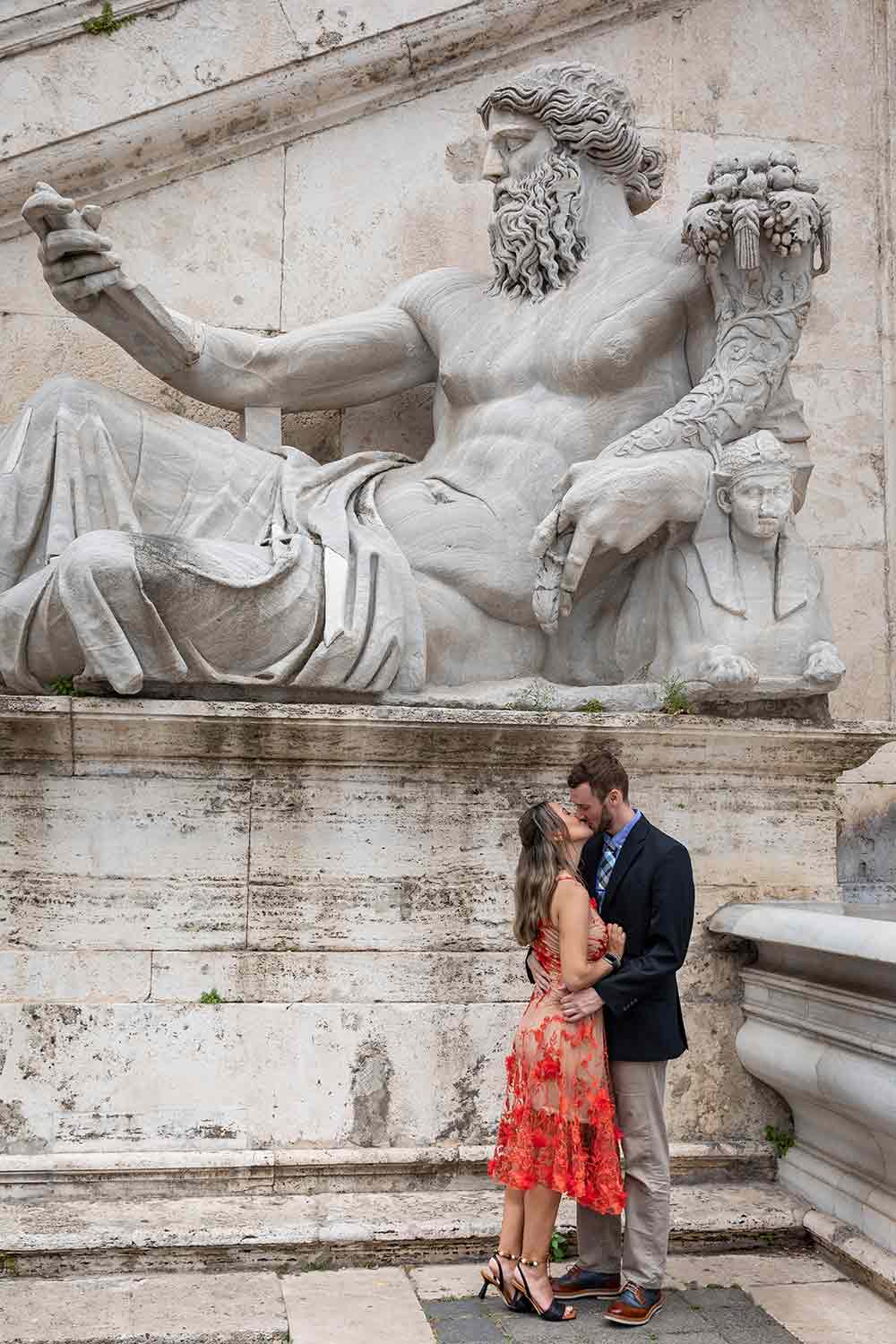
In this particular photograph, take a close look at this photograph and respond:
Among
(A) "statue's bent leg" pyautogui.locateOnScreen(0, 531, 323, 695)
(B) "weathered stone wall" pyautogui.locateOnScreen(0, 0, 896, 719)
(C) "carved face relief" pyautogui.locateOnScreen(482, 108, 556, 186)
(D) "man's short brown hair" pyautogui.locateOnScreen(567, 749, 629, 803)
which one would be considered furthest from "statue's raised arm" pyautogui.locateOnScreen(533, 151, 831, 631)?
(B) "weathered stone wall" pyautogui.locateOnScreen(0, 0, 896, 719)

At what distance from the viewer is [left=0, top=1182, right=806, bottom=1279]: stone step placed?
4.03 metres

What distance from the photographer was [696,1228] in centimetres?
433

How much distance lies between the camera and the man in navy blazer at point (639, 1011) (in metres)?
3.74

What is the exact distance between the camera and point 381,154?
6699 mm

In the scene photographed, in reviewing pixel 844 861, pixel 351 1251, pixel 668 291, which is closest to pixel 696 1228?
pixel 351 1251

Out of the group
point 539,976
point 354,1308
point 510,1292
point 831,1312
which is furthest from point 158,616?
point 831,1312

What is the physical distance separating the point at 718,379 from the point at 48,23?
10.5ft

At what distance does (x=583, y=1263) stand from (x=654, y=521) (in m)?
2.32

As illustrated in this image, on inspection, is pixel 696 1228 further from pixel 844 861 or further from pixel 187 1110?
pixel 844 861

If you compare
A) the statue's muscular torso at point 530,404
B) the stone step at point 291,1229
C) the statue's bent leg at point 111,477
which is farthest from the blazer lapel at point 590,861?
the statue's bent leg at point 111,477

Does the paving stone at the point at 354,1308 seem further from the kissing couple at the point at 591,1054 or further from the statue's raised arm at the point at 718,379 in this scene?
the statue's raised arm at the point at 718,379

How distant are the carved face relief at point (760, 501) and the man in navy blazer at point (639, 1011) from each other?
59.9 inches

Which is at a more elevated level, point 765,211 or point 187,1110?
point 765,211

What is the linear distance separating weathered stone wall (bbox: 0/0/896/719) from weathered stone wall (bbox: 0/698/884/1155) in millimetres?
1905
